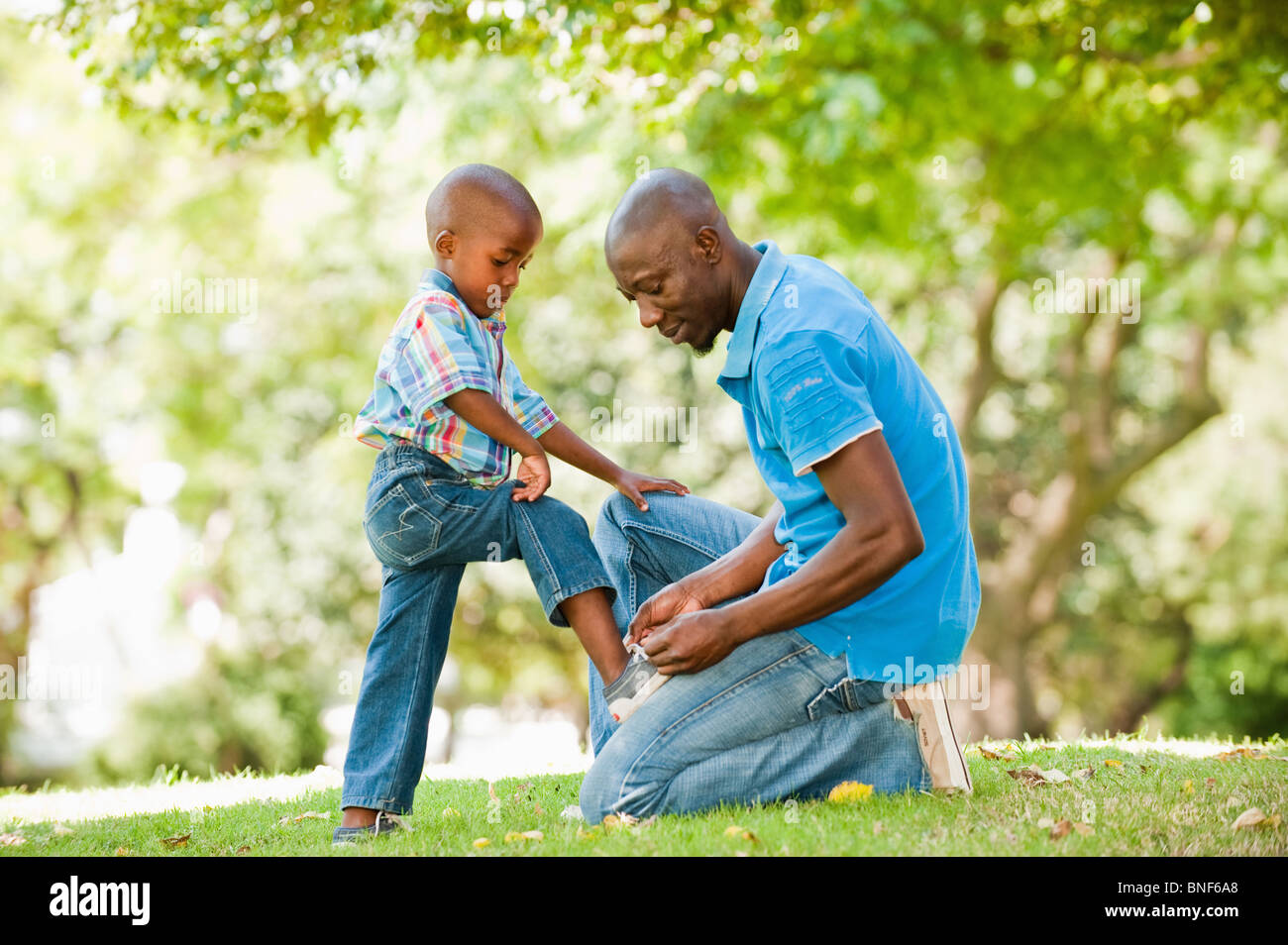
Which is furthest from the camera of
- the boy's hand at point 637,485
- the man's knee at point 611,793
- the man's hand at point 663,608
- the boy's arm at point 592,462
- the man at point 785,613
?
the boy's hand at point 637,485

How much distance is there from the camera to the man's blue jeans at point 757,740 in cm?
378

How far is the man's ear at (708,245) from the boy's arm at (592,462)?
84 cm

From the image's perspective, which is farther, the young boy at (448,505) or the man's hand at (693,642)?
the young boy at (448,505)

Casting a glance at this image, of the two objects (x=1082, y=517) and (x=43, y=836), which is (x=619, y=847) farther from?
(x=1082, y=517)

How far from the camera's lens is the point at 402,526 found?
3.81 metres

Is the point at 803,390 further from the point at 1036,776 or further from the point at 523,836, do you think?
the point at 1036,776

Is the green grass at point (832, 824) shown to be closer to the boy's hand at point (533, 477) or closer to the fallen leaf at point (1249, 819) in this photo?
the fallen leaf at point (1249, 819)

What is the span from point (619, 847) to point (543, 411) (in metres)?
1.72

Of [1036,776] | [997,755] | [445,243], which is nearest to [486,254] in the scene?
[445,243]

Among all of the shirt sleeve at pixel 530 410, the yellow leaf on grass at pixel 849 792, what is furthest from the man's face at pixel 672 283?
the yellow leaf on grass at pixel 849 792

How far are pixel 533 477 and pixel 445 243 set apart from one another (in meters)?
0.89

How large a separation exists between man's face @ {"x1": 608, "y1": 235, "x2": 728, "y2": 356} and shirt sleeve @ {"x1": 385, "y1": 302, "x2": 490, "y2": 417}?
544 mm
